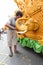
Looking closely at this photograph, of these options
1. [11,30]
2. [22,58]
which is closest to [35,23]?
[11,30]

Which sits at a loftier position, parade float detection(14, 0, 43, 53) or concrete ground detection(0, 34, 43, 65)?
parade float detection(14, 0, 43, 53)

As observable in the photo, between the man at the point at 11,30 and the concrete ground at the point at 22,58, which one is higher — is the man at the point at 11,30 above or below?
above

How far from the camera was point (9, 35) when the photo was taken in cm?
293

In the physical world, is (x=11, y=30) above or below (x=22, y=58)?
above

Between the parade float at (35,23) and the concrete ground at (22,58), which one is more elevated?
the parade float at (35,23)

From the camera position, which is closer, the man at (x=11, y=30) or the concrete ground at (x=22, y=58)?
the concrete ground at (x=22, y=58)

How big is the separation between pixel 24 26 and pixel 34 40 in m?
0.66

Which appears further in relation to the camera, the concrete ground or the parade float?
the concrete ground

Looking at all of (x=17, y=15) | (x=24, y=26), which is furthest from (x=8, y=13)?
(x=24, y=26)

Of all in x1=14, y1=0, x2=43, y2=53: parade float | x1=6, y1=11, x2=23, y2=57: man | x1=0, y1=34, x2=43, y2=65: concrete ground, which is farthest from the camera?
x1=6, y1=11, x2=23, y2=57: man

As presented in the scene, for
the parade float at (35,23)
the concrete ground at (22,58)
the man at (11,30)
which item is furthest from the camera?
the man at (11,30)

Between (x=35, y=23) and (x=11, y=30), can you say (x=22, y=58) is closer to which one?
(x=11, y=30)

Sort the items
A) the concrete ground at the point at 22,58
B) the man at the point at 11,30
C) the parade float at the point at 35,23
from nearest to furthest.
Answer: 1. the parade float at the point at 35,23
2. the concrete ground at the point at 22,58
3. the man at the point at 11,30

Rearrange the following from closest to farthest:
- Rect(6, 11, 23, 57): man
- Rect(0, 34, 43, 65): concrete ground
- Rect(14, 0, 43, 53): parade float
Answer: Rect(14, 0, 43, 53): parade float → Rect(0, 34, 43, 65): concrete ground → Rect(6, 11, 23, 57): man
